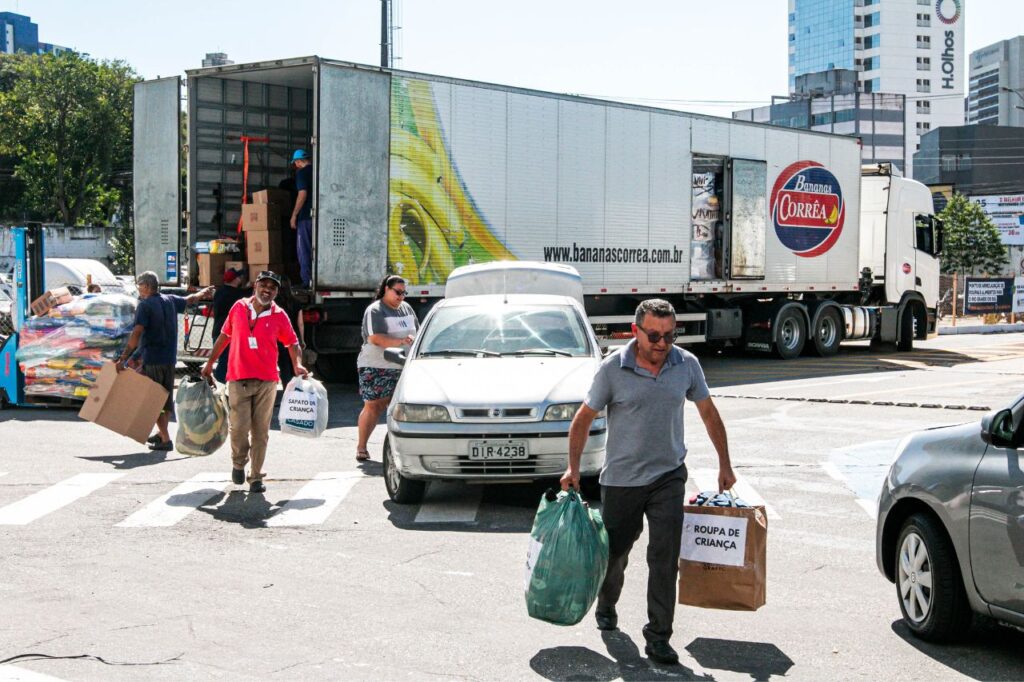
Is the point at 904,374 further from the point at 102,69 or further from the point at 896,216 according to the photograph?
the point at 102,69

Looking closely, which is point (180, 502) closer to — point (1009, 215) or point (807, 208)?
point (807, 208)

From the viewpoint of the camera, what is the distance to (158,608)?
647 centimetres

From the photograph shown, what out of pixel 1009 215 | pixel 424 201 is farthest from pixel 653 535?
pixel 1009 215

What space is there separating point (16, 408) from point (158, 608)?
415 inches

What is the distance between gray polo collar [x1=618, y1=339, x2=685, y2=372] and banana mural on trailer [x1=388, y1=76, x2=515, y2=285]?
1153cm

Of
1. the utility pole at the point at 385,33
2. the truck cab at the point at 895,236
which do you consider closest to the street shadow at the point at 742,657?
the truck cab at the point at 895,236

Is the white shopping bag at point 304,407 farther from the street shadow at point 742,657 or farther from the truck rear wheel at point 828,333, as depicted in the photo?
the truck rear wheel at point 828,333

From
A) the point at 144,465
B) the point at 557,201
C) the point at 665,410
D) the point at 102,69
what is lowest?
the point at 144,465

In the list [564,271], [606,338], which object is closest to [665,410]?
[564,271]

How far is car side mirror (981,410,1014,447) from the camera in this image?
5.28m

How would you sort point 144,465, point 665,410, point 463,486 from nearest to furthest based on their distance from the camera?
point 665,410 → point 463,486 → point 144,465

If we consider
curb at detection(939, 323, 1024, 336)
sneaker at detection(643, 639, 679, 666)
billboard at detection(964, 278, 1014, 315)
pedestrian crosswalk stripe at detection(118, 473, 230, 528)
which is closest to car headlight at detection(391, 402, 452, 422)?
pedestrian crosswalk stripe at detection(118, 473, 230, 528)

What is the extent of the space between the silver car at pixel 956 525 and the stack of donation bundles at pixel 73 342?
11121mm

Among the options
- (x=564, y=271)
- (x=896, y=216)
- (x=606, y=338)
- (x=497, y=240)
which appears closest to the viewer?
(x=564, y=271)
